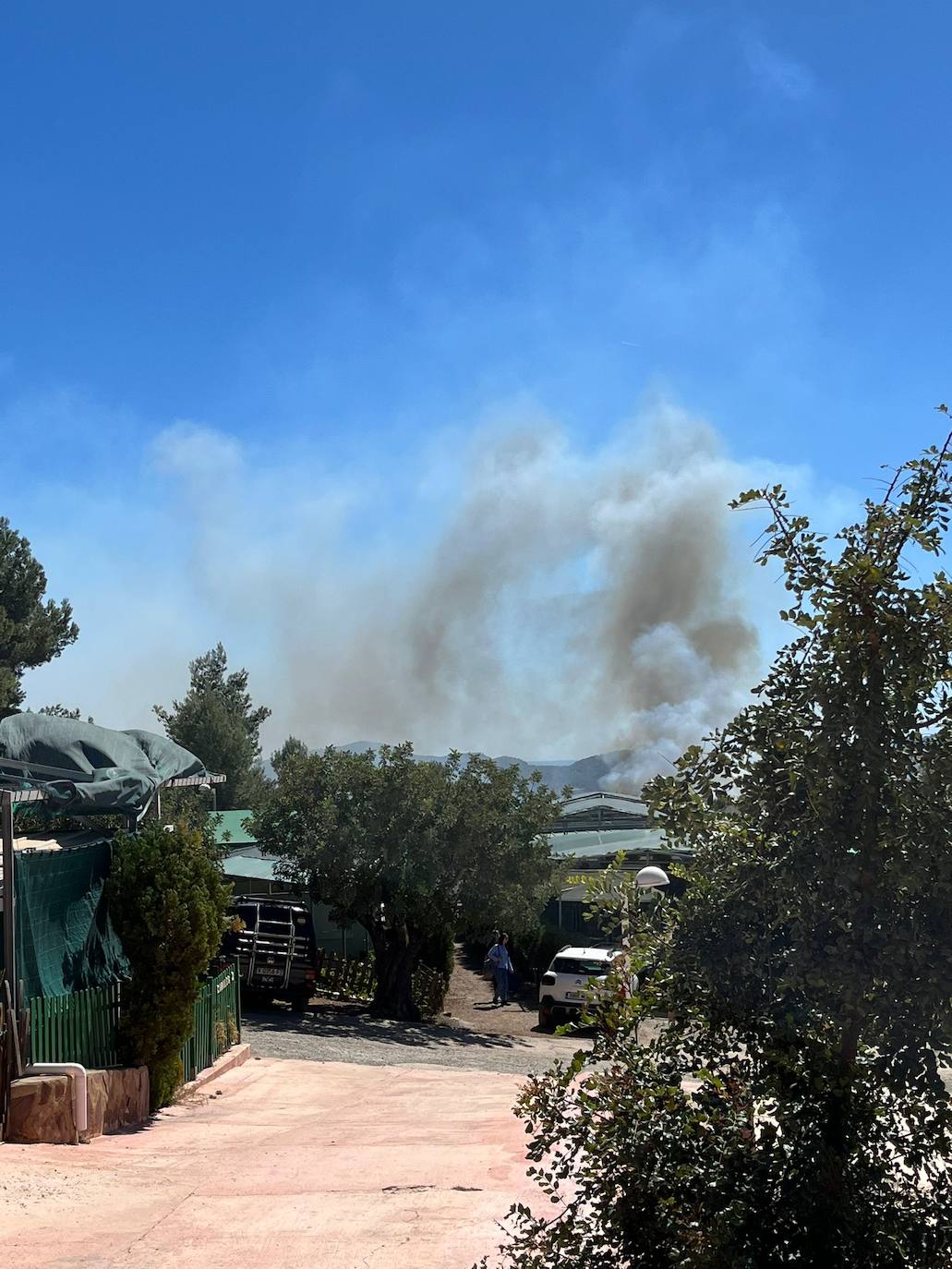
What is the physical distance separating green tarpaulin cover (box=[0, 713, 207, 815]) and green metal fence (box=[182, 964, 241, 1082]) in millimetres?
1910

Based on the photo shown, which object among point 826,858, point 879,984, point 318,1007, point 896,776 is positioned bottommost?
point 318,1007

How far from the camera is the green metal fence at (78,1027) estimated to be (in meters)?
8.61

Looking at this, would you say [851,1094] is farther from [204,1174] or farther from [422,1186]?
[204,1174]

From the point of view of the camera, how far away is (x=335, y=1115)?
35.8 feet

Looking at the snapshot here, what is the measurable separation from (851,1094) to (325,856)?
17356 mm

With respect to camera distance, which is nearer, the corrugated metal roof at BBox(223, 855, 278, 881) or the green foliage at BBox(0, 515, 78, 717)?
the corrugated metal roof at BBox(223, 855, 278, 881)

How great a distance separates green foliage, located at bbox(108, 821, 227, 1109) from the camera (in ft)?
32.2

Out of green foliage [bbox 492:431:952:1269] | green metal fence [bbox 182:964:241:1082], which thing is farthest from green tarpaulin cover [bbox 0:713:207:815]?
green foliage [bbox 492:431:952:1269]

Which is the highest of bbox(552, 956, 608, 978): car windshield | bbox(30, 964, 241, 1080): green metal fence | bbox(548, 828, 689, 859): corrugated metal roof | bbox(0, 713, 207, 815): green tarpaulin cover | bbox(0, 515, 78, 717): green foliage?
bbox(0, 515, 78, 717): green foliage

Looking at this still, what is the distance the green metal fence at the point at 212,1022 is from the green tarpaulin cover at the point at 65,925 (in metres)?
0.99

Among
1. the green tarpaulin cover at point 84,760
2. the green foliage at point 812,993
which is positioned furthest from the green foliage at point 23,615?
the green foliage at point 812,993

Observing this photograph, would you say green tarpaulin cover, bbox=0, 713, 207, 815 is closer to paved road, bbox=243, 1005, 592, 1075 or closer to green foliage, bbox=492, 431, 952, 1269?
paved road, bbox=243, 1005, 592, 1075

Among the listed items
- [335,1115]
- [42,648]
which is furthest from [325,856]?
[42,648]

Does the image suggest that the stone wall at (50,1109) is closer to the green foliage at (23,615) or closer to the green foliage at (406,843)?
the green foliage at (406,843)
